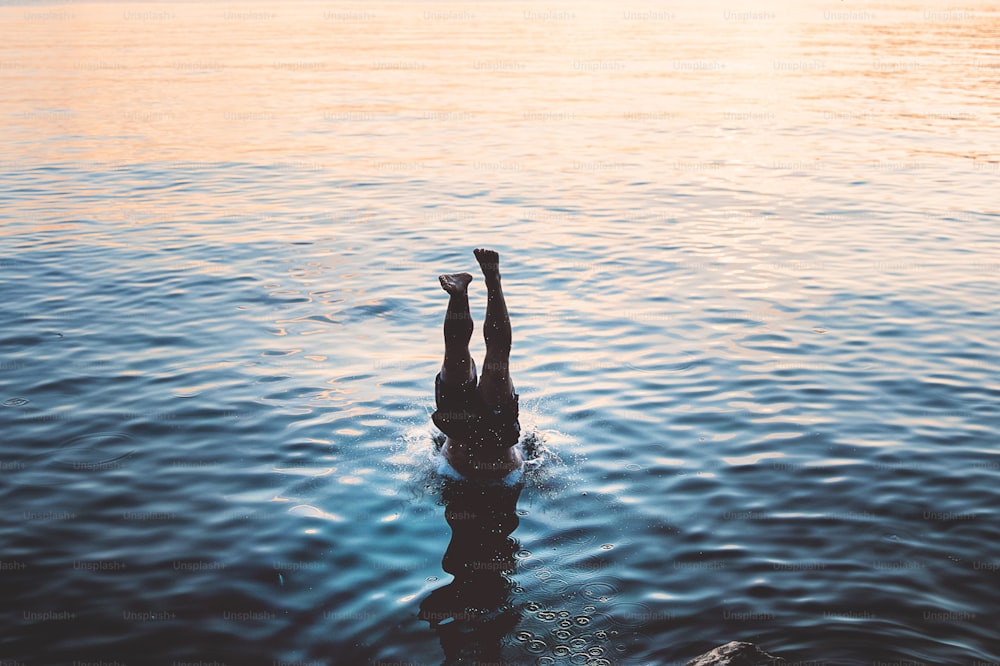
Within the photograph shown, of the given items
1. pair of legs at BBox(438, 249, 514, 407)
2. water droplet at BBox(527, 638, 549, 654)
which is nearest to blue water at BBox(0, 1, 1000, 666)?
water droplet at BBox(527, 638, 549, 654)

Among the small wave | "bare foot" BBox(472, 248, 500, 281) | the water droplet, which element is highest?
"bare foot" BBox(472, 248, 500, 281)

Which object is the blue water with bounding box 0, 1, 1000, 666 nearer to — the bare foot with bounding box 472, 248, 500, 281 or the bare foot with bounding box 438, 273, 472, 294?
the bare foot with bounding box 438, 273, 472, 294

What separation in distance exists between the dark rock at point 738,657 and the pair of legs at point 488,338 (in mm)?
3918

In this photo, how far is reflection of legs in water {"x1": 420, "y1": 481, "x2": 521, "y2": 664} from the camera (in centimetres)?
798

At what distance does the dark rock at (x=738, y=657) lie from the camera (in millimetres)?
6809

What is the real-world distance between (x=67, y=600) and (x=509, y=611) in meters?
4.01

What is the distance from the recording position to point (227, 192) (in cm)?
2673

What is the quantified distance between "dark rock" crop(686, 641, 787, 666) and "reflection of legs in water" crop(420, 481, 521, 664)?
1.76m

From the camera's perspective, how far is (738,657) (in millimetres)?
6836

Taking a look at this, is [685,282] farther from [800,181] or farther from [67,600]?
[67,600]

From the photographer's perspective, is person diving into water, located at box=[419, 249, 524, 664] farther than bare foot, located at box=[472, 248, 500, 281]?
No

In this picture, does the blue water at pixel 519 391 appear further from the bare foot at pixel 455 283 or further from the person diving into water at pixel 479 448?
the bare foot at pixel 455 283

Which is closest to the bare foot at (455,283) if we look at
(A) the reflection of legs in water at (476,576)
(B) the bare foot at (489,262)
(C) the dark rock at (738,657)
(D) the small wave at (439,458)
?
(B) the bare foot at (489,262)

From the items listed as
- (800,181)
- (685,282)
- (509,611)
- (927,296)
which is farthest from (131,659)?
(800,181)
